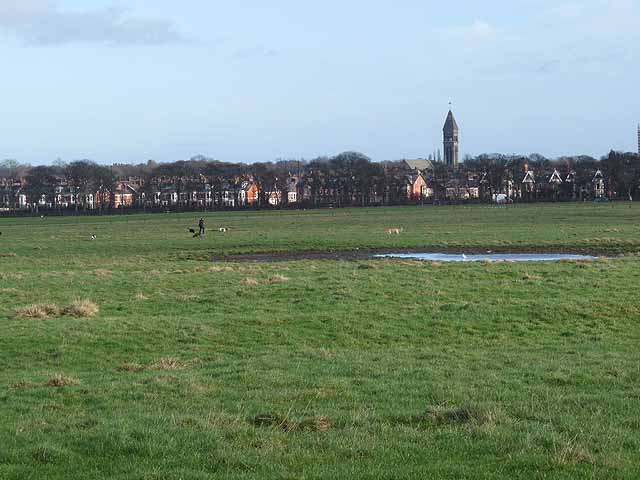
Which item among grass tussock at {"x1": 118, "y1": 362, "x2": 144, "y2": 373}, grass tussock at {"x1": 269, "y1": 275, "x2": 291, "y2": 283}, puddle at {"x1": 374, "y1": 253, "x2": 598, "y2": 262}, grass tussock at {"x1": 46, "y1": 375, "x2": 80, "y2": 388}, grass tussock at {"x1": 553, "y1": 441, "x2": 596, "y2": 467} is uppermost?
grass tussock at {"x1": 553, "y1": 441, "x2": 596, "y2": 467}

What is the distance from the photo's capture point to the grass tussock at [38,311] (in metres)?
21.8

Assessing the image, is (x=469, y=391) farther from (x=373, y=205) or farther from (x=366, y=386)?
(x=373, y=205)

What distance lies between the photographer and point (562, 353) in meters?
16.5

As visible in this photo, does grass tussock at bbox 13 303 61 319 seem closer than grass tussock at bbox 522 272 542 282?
Yes

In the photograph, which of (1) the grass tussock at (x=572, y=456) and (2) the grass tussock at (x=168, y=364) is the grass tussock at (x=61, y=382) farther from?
(1) the grass tussock at (x=572, y=456)

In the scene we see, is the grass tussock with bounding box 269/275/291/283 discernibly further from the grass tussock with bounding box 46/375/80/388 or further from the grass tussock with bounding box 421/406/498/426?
the grass tussock with bounding box 421/406/498/426

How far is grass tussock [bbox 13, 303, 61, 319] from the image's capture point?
71.4 feet

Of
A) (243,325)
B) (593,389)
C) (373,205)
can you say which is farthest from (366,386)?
(373,205)

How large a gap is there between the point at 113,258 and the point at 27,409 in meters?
35.8

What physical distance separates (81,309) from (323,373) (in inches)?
401

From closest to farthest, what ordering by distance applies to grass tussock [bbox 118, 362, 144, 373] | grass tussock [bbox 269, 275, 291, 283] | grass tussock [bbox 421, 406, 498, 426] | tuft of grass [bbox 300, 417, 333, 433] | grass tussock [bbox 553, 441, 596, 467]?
A: grass tussock [bbox 553, 441, 596, 467], tuft of grass [bbox 300, 417, 333, 433], grass tussock [bbox 421, 406, 498, 426], grass tussock [bbox 118, 362, 144, 373], grass tussock [bbox 269, 275, 291, 283]

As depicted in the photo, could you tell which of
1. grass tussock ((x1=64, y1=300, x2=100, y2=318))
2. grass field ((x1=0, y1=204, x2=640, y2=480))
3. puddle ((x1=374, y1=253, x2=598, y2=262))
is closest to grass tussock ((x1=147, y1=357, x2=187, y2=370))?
grass field ((x1=0, y1=204, x2=640, y2=480))

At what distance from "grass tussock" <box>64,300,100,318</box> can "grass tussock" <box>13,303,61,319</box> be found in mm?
295

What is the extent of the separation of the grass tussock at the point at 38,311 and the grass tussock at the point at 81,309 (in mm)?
295
